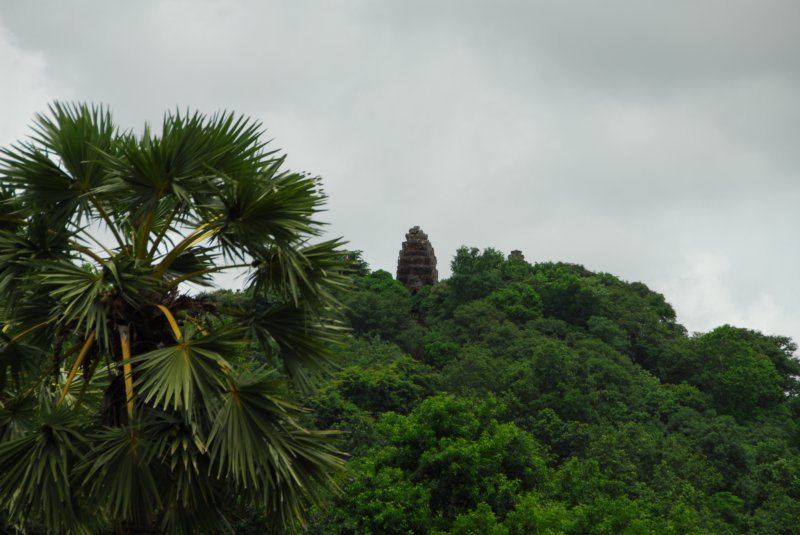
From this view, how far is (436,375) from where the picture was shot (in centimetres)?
3562

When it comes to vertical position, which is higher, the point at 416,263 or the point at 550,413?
the point at 416,263

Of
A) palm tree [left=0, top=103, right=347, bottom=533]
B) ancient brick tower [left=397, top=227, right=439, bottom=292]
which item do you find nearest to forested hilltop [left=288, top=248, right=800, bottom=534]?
palm tree [left=0, top=103, right=347, bottom=533]

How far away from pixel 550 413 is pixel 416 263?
36.3 meters

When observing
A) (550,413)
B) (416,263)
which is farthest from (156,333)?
(416,263)

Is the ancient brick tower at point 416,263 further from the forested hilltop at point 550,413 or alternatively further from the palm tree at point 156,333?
the palm tree at point 156,333

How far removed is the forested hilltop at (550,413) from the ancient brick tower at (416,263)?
9.67 ft

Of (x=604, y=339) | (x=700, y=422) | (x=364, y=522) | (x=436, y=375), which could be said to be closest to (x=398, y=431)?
(x=364, y=522)

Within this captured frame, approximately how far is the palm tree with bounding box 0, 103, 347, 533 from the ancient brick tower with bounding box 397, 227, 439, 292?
5787cm

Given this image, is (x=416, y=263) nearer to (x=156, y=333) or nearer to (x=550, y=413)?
(x=550, y=413)

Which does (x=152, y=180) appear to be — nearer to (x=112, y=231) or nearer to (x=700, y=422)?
(x=112, y=231)

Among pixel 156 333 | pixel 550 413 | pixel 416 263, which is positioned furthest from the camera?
pixel 416 263

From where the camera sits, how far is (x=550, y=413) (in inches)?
1245

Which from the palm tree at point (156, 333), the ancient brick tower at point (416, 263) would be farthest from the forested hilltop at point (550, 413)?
the ancient brick tower at point (416, 263)

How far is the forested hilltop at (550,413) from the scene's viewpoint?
17734mm
